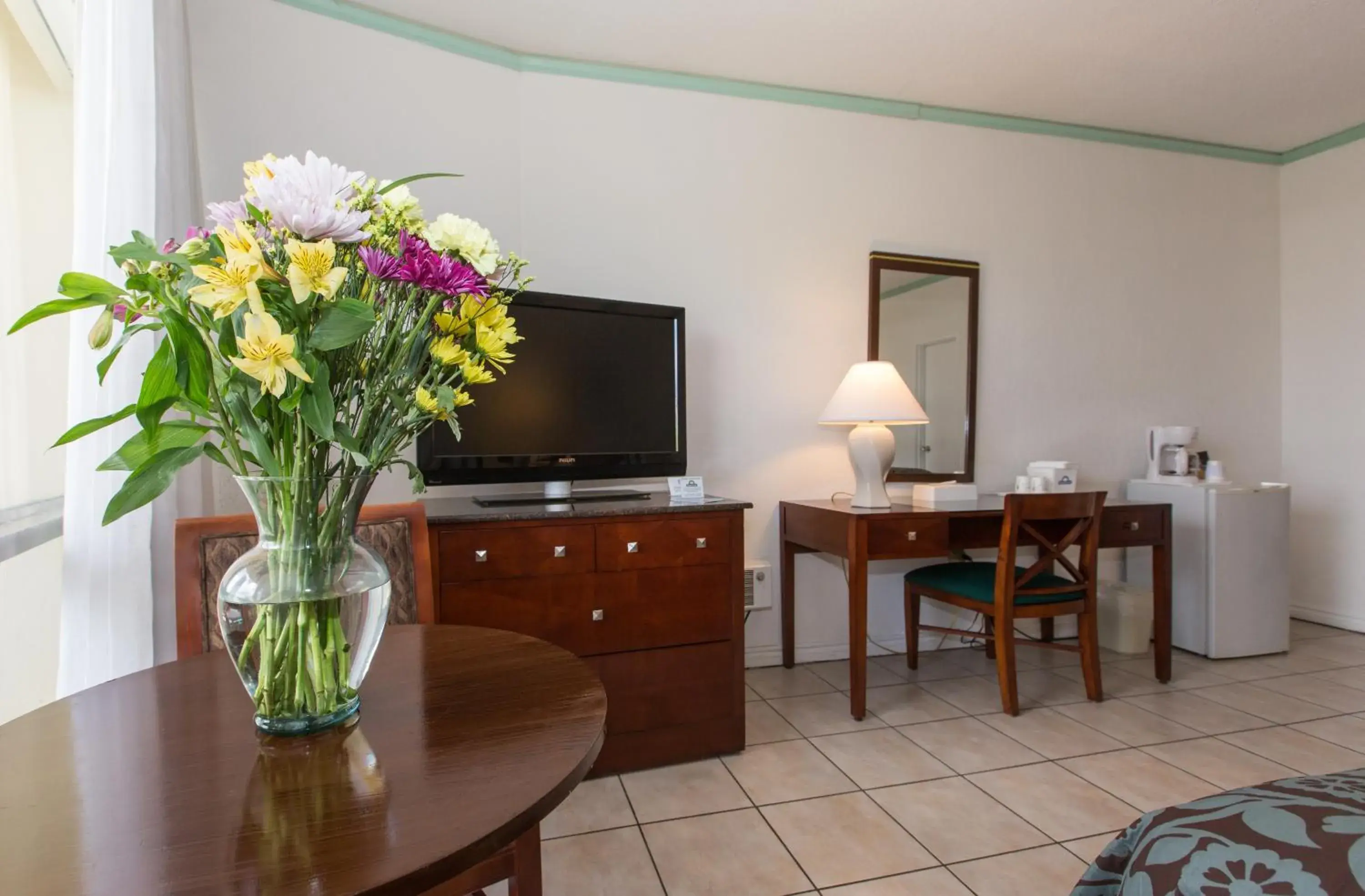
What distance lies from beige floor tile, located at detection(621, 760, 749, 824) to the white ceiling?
252 cm

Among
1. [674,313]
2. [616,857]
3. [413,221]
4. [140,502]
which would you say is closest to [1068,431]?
[674,313]

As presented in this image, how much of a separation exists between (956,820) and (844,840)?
12.8 inches

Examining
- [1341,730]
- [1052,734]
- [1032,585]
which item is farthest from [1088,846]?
[1341,730]

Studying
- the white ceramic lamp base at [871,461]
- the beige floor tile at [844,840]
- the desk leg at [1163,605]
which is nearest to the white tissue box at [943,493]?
the white ceramic lamp base at [871,461]

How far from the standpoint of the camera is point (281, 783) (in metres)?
0.67

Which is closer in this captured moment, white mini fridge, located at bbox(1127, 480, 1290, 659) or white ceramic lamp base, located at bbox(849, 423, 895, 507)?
white ceramic lamp base, located at bbox(849, 423, 895, 507)

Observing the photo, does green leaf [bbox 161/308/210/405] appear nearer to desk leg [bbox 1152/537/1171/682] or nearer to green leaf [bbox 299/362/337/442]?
green leaf [bbox 299/362/337/442]

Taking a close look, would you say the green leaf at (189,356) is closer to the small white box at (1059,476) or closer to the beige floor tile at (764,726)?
the beige floor tile at (764,726)

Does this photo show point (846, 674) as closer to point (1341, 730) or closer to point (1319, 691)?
point (1341, 730)

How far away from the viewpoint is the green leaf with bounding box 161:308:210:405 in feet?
2.21

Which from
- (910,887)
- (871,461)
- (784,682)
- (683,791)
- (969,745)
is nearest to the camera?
(910,887)

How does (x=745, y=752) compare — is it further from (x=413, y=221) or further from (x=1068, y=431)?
(x=1068, y=431)

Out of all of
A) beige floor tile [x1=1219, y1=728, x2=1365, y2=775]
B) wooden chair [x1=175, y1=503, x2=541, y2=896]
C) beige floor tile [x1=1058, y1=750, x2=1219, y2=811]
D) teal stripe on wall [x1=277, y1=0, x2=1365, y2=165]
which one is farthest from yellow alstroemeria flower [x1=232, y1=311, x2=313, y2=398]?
beige floor tile [x1=1219, y1=728, x2=1365, y2=775]

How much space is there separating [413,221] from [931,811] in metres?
1.90
